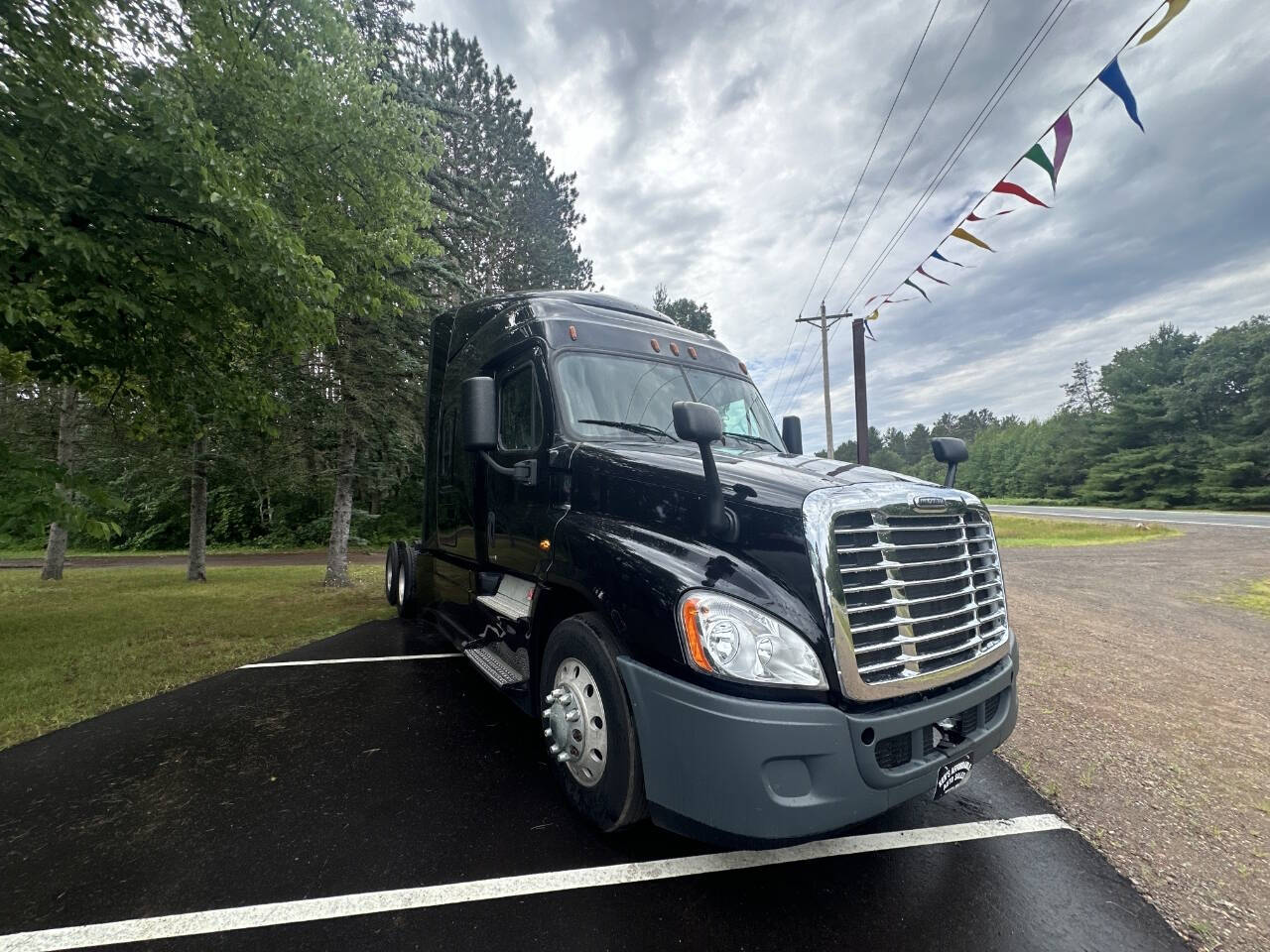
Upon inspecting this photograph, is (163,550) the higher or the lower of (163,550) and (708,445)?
the lower

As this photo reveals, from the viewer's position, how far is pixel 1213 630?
262 inches

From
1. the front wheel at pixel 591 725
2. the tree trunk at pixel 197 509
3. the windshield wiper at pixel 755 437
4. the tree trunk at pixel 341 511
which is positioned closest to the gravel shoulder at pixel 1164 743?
the front wheel at pixel 591 725

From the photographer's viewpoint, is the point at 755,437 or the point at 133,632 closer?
the point at 755,437

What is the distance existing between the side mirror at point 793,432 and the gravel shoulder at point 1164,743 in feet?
8.33

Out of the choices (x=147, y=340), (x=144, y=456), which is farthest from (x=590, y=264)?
(x=147, y=340)

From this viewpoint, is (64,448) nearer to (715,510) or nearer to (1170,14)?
(715,510)

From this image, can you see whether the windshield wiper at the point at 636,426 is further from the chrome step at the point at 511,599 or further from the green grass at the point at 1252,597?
the green grass at the point at 1252,597

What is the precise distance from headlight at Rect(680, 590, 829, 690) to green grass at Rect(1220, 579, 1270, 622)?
9.81 metres

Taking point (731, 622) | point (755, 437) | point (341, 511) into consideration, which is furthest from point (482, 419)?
point (341, 511)

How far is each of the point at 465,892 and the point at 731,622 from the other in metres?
1.52

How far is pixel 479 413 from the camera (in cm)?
348

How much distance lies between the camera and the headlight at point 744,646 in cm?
207

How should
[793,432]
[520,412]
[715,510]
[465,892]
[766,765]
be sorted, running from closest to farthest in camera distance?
[766,765] → [465,892] → [715,510] → [520,412] → [793,432]

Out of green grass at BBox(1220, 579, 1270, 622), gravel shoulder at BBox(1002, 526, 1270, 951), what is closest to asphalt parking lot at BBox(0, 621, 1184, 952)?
gravel shoulder at BBox(1002, 526, 1270, 951)
